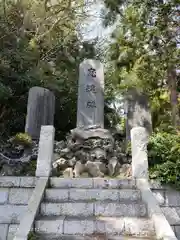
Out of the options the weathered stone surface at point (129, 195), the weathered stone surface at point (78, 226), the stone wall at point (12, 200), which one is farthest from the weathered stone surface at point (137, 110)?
the weathered stone surface at point (78, 226)

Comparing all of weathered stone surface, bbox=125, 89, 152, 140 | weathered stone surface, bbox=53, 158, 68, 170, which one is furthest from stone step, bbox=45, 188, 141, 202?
weathered stone surface, bbox=125, 89, 152, 140

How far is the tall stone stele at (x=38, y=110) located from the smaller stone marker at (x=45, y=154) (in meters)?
2.95

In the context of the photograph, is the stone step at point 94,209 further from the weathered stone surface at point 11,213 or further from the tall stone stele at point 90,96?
the tall stone stele at point 90,96

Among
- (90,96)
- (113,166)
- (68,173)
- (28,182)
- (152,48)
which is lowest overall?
(28,182)

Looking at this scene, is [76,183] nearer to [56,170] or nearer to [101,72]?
[56,170]

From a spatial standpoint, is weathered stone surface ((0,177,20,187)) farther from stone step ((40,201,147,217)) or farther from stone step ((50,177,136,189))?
stone step ((40,201,147,217))

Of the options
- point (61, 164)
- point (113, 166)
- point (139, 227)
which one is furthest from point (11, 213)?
point (113, 166)

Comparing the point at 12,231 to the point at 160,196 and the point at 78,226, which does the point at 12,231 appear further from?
the point at 160,196

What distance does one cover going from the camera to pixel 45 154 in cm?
471

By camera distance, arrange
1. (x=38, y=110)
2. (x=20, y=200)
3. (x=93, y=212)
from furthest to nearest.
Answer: (x=38, y=110) → (x=20, y=200) → (x=93, y=212)

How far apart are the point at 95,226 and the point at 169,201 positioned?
1.57 metres

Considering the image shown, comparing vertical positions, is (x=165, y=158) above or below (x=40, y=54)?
below

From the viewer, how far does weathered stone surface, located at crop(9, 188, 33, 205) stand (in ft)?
13.8

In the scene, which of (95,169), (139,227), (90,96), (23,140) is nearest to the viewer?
(139,227)
